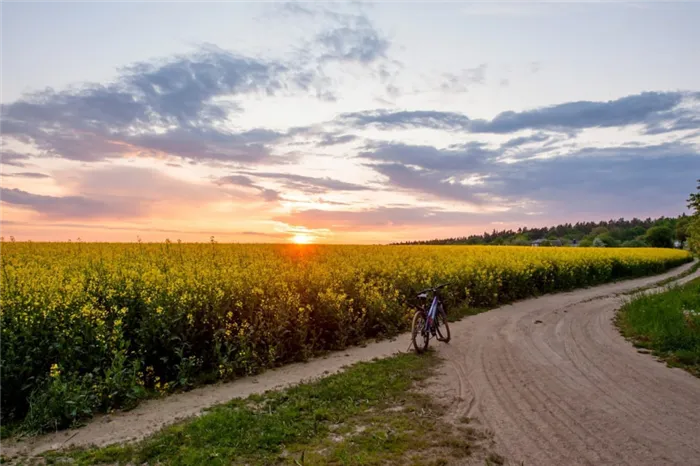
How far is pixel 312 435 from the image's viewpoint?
6402 mm

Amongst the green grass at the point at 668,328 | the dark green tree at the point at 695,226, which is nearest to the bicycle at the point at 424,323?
the green grass at the point at 668,328

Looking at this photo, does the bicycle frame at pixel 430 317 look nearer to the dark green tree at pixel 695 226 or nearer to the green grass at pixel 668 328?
the green grass at pixel 668 328

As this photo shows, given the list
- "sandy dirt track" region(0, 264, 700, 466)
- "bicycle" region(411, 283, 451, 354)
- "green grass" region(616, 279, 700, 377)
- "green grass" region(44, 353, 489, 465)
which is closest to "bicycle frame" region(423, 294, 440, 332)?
"bicycle" region(411, 283, 451, 354)

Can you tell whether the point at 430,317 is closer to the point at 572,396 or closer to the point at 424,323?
the point at 424,323

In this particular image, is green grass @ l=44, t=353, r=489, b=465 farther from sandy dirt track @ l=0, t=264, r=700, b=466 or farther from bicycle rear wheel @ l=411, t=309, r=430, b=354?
bicycle rear wheel @ l=411, t=309, r=430, b=354

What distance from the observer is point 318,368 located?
1035cm

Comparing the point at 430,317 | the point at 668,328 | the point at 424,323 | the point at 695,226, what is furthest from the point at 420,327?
the point at 695,226

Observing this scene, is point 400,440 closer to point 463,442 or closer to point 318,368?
point 463,442

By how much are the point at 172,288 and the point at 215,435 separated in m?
5.18

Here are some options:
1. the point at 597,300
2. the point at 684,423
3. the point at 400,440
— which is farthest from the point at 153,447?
the point at 597,300

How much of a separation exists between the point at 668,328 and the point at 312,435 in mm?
10730

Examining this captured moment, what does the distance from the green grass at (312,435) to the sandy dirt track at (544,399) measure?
575mm

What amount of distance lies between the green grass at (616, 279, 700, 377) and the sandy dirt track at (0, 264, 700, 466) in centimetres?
52

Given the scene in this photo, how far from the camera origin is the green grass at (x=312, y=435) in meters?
5.78
